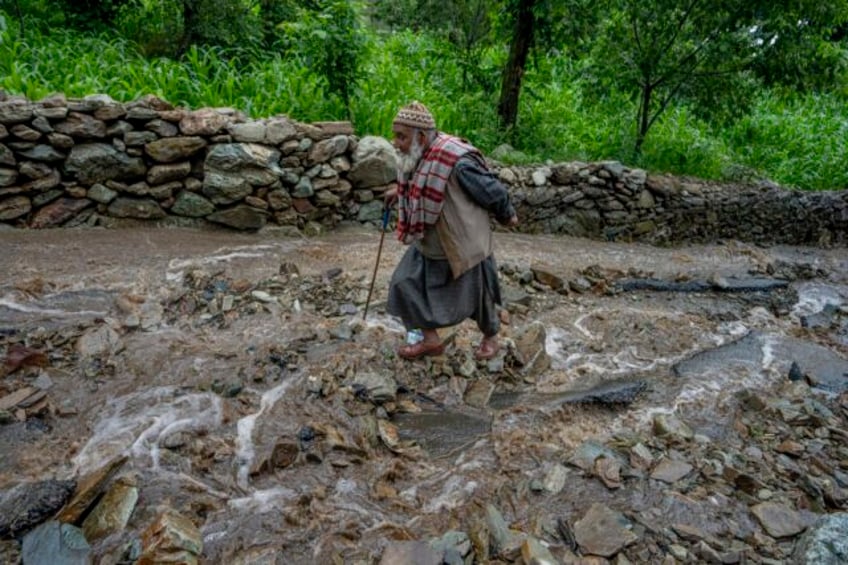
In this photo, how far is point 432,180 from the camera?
3.17 metres

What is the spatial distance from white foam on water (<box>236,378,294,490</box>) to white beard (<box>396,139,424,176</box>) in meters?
1.49

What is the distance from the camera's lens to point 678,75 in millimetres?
8164

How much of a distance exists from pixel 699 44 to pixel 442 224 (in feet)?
21.5

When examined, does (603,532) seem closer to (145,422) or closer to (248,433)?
(248,433)

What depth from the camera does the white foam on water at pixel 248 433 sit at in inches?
113

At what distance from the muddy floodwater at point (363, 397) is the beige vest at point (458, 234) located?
84 centimetres

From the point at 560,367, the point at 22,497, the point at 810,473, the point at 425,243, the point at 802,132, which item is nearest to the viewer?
the point at 22,497

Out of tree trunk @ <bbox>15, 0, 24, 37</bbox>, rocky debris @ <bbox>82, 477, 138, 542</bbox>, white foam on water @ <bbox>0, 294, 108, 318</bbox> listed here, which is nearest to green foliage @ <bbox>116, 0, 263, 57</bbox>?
tree trunk @ <bbox>15, 0, 24, 37</bbox>

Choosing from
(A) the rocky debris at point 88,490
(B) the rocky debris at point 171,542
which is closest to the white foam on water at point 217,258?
(A) the rocky debris at point 88,490

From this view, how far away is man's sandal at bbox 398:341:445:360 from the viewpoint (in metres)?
3.87

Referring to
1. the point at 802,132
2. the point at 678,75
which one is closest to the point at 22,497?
the point at 678,75

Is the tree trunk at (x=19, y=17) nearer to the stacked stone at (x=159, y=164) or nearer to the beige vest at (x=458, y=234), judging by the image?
the stacked stone at (x=159, y=164)

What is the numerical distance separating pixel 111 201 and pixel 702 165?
809cm

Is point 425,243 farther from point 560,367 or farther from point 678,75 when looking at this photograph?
point 678,75
